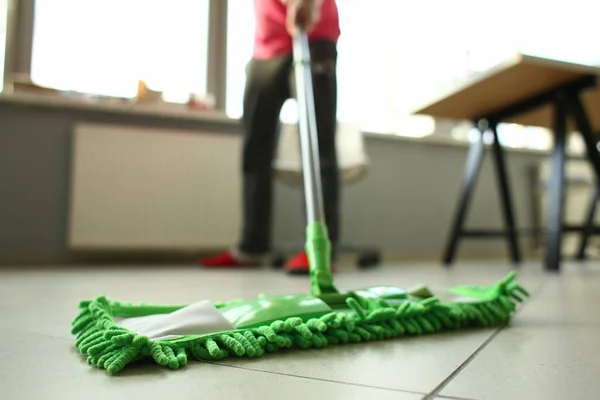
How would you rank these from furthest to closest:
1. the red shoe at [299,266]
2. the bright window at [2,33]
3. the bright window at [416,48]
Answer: the bright window at [2,33]
the bright window at [416,48]
the red shoe at [299,266]

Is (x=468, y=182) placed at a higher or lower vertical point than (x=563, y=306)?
higher

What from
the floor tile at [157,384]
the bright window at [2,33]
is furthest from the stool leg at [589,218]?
the bright window at [2,33]

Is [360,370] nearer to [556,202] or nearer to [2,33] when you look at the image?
[556,202]

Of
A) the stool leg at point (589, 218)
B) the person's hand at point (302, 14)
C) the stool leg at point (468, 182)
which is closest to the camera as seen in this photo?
the person's hand at point (302, 14)

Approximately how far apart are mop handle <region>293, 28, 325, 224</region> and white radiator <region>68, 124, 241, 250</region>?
1548 mm

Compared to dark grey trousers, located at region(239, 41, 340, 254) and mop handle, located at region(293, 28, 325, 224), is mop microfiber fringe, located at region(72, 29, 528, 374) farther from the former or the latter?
dark grey trousers, located at region(239, 41, 340, 254)

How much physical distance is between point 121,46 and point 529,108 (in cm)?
192

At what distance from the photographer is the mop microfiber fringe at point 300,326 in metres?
0.38

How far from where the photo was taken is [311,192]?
0.73 meters

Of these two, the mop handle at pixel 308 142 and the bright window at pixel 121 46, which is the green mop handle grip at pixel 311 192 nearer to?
the mop handle at pixel 308 142

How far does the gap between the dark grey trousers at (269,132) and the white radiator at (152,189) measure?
0.58 m

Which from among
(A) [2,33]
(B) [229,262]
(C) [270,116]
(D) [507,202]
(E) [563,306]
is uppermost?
(A) [2,33]

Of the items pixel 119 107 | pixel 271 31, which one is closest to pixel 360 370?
pixel 271 31

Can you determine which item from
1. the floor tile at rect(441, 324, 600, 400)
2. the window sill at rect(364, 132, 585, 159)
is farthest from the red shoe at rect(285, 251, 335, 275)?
the window sill at rect(364, 132, 585, 159)
